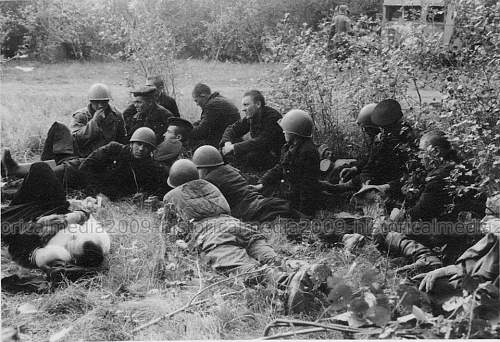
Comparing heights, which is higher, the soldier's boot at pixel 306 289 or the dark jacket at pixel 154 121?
the dark jacket at pixel 154 121

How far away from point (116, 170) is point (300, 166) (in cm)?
206

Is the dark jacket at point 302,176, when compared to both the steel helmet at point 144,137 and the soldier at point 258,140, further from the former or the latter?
the steel helmet at point 144,137

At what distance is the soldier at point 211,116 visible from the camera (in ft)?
26.6

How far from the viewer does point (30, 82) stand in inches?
341

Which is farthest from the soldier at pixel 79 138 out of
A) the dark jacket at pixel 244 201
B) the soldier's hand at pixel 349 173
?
the soldier's hand at pixel 349 173

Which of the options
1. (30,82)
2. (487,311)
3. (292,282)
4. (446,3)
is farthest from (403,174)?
(30,82)

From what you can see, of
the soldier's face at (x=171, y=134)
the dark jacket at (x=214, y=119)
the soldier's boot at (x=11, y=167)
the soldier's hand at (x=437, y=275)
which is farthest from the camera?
the dark jacket at (x=214, y=119)

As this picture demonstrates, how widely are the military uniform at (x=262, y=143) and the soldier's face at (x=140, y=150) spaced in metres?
1.24

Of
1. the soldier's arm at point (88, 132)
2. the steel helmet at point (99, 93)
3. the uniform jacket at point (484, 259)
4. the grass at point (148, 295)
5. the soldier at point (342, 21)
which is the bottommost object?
the grass at point (148, 295)

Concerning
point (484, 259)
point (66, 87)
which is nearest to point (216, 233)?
point (484, 259)

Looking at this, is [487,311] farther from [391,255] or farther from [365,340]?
[391,255]

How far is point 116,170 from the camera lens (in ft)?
22.1

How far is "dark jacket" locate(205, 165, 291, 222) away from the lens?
246 inches

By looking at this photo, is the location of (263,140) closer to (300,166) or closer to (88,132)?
(300,166)
